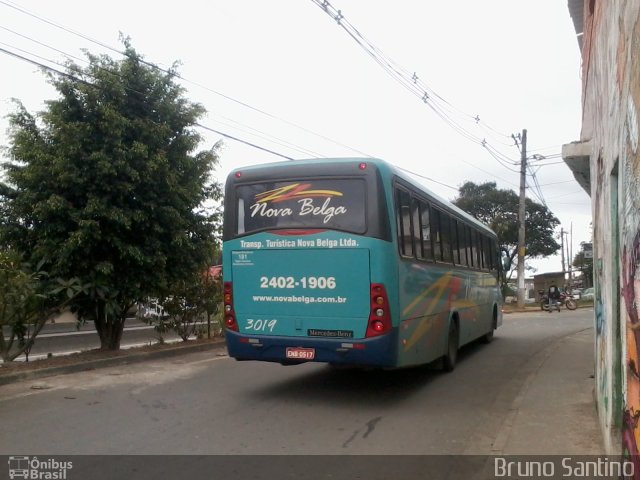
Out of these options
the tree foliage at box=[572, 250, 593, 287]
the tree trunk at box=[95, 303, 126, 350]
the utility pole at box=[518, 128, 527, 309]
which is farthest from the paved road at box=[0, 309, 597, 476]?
the tree foliage at box=[572, 250, 593, 287]

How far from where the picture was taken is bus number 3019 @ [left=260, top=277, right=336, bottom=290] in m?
7.48

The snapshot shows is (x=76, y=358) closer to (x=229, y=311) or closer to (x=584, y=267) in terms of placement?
(x=229, y=311)

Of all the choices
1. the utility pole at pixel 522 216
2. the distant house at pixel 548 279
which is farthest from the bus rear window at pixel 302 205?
the distant house at pixel 548 279

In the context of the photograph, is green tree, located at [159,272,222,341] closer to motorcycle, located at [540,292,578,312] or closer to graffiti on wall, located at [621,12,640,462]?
graffiti on wall, located at [621,12,640,462]

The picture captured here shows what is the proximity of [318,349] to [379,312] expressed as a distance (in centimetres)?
94

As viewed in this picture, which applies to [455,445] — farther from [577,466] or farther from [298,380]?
[298,380]

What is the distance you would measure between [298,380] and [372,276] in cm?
287

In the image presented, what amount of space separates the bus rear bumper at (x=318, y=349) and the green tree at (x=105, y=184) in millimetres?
3784

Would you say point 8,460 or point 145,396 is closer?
point 8,460

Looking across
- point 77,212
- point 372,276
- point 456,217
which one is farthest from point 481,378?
point 77,212

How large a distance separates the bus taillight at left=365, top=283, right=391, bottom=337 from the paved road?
1.05m

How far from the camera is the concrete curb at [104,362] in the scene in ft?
28.5

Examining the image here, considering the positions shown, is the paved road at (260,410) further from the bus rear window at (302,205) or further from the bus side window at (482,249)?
the bus side window at (482,249)

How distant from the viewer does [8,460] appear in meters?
5.27
